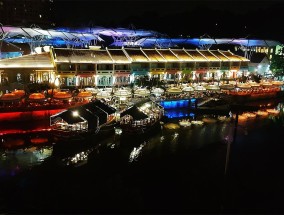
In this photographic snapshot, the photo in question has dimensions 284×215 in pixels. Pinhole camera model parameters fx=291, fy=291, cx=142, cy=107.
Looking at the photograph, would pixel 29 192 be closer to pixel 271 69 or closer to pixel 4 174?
pixel 4 174

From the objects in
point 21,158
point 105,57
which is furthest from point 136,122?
point 105,57

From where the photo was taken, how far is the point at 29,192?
22312 millimetres

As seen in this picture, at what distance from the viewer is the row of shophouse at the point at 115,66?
4097 cm

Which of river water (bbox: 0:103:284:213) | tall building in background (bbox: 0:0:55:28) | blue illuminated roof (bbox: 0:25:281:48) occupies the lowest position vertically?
river water (bbox: 0:103:284:213)

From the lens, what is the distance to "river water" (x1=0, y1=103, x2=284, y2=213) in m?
21.5

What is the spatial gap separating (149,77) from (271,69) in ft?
112

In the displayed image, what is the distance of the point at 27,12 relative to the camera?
4060 inches

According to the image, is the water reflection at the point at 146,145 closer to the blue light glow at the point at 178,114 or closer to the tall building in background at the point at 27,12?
the blue light glow at the point at 178,114

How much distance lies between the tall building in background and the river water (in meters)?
72.0

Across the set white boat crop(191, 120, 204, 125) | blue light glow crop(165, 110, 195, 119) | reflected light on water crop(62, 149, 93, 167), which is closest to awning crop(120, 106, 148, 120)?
reflected light on water crop(62, 149, 93, 167)

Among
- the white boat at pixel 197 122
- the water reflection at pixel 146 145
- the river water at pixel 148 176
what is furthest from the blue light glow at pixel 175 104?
the river water at pixel 148 176

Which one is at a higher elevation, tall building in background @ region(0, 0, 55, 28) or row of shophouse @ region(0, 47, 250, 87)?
tall building in background @ region(0, 0, 55, 28)

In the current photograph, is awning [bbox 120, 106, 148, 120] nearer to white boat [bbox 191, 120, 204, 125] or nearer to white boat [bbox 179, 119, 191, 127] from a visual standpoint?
white boat [bbox 179, 119, 191, 127]

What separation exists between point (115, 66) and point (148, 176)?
2595 centimetres
